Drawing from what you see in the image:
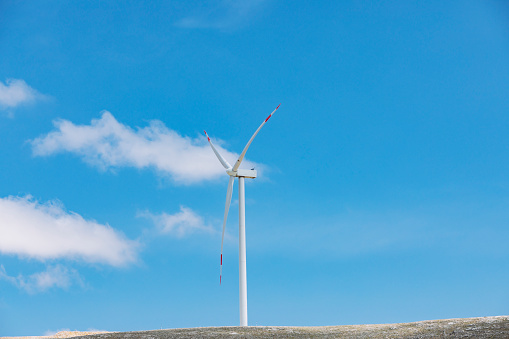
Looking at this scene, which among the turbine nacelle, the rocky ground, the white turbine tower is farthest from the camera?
the turbine nacelle

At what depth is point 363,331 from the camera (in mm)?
41094

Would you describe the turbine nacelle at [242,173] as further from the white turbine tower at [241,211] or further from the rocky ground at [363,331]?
the rocky ground at [363,331]

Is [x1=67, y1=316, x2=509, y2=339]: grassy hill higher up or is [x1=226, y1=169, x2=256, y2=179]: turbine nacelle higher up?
[x1=226, y1=169, x2=256, y2=179]: turbine nacelle

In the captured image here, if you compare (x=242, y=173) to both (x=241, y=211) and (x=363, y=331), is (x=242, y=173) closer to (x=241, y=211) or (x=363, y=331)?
(x=241, y=211)

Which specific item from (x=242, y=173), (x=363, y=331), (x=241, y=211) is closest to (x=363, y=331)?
(x=363, y=331)

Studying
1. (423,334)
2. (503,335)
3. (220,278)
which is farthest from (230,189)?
(503,335)

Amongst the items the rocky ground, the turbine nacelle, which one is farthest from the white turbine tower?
the rocky ground

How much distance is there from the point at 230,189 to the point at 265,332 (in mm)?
19510

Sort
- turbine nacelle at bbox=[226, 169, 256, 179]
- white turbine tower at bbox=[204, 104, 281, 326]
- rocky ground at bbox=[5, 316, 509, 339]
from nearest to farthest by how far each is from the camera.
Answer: rocky ground at bbox=[5, 316, 509, 339] < white turbine tower at bbox=[204, 104, 281, 326] < turbine nacelle at bbox=[226, 169, 256, 179]

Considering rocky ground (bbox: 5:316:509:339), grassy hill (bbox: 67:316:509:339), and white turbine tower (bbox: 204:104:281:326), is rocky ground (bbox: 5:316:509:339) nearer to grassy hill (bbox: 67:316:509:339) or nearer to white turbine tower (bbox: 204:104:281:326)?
grassy hill (bbox: 67:316:509:339)

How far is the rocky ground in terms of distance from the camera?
37094 millimetres

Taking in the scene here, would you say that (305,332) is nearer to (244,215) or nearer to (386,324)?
(386,324)

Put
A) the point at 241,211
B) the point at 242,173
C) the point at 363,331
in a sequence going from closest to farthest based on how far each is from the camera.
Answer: the point at 363,331
the point at 241,211
the point at 242,173

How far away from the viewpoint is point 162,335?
129 ft
